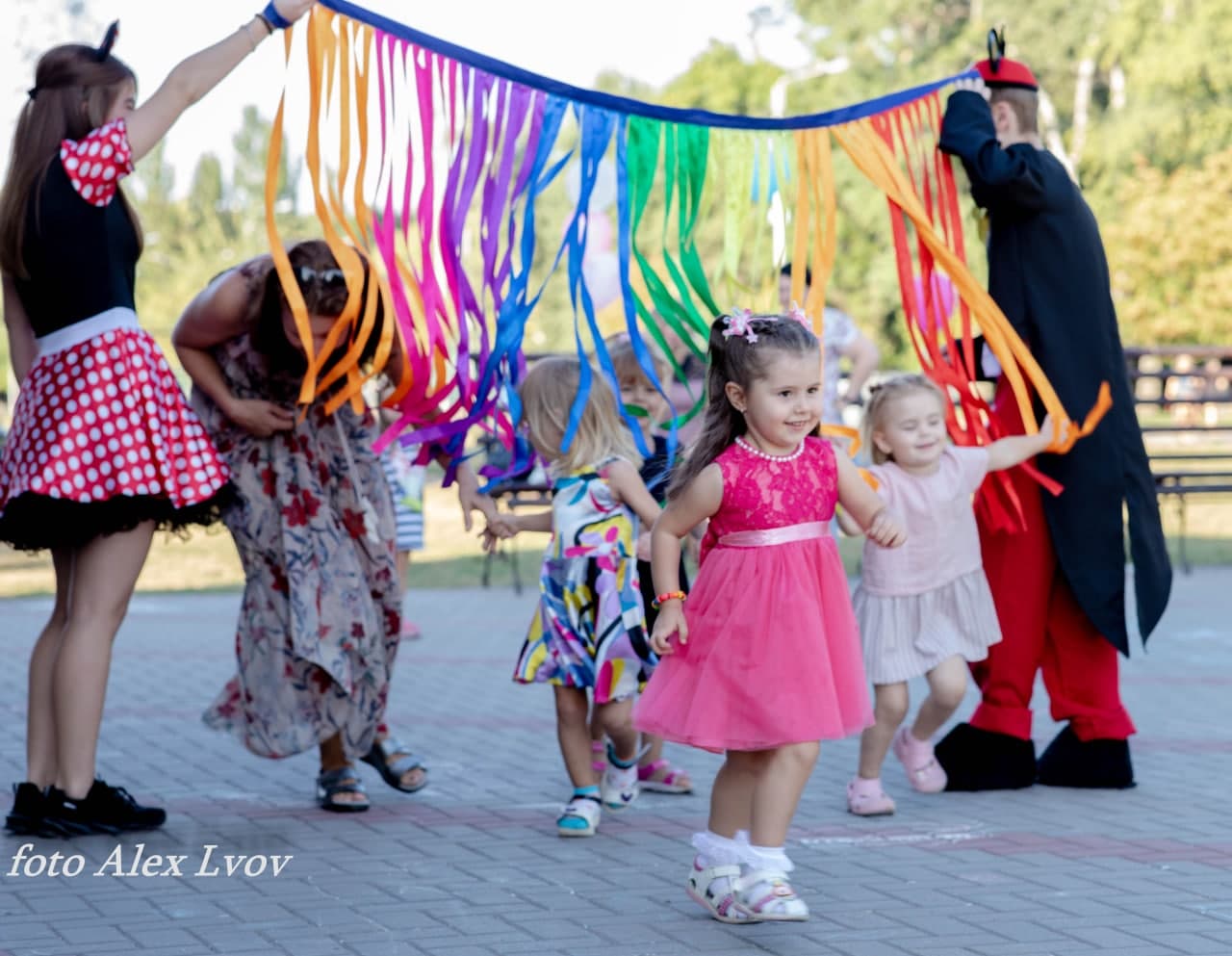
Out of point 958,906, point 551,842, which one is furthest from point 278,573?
point 958,906

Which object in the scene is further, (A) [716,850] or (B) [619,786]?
(B) [619,786]

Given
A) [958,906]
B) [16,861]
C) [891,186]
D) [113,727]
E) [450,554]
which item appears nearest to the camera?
[958,906]

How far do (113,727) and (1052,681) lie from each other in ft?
11.0

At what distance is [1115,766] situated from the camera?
5441 mm

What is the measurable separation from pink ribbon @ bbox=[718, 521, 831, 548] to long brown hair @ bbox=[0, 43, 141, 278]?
6.44 feet

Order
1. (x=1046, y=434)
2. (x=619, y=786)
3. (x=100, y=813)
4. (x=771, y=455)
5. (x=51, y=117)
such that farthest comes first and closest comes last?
(x=1046, y=434) < (x=619, y=786) < (x=100, y=813) < (x=51, y=117) < (x=771, y=455)

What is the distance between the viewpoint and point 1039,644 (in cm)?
A: 553

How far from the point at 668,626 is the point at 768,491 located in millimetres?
375

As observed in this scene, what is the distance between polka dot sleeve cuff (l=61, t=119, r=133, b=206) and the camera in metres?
4.49

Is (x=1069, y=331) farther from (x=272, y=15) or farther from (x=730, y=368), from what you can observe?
(x=272, y=15)

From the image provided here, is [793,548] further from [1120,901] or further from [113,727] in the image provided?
[113,727]

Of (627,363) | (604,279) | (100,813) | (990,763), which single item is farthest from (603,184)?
(604,279)

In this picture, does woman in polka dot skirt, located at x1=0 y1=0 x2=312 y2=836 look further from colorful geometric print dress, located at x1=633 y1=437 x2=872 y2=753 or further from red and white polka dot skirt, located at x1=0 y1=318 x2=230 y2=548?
colorful geometric print dress, located at x1=633 y1=437 x2=872 y2=753

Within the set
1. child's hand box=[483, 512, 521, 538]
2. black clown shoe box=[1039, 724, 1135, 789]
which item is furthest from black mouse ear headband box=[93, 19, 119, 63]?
black clown shoe box=[1039, 724, 1135, 789]
